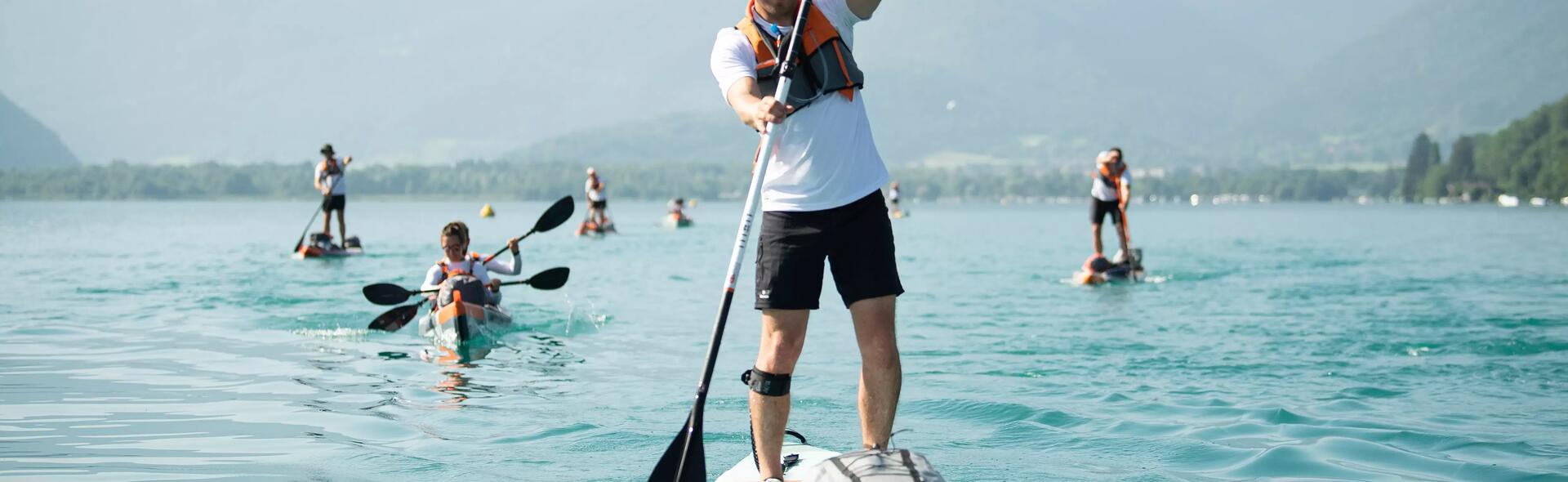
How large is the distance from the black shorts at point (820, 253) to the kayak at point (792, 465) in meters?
0.74

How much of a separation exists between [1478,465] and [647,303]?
43.9ft

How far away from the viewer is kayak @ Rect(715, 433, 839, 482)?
19.7ft

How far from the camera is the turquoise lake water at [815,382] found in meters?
7.70

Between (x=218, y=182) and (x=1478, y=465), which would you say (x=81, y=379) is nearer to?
(x=1478, y=465)

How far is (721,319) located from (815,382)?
17.3ft

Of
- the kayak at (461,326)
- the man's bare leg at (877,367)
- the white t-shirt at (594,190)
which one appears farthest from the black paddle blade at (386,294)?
the white t-shirt at (594,190)

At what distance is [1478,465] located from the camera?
736 cm

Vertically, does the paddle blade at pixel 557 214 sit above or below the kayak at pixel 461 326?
above

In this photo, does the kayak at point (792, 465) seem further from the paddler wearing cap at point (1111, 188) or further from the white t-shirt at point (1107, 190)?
the white t-shirt at point (1107, 190)

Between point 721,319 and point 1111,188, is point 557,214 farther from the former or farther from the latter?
point 1111,188

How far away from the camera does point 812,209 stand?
5.67m

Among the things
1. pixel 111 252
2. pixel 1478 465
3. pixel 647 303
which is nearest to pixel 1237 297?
pixel 647 303

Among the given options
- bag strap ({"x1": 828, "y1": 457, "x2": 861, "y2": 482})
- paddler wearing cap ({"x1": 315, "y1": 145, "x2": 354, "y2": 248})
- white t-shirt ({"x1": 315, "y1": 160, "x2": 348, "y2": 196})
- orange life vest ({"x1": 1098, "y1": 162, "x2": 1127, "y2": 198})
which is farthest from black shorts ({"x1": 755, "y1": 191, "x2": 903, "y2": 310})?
white t-shirt ({"x1": 315, "y1": 160, "x2": 348, "y2": 196})

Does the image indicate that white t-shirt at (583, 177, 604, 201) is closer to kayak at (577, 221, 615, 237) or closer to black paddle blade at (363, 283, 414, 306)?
kayak at (577, 221, 615, 237)
